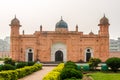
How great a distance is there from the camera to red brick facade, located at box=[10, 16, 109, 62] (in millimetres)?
37250

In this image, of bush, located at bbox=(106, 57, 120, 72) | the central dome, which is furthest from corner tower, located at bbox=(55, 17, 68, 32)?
bush, located at bbox=(106, 57, 120, 72)

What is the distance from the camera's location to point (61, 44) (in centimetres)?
3800

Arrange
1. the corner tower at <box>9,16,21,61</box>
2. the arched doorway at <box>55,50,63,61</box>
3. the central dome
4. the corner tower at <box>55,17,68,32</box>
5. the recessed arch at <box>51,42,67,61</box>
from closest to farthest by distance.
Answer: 1. the corner tower at <box>9,16,21,61</box>
2. the recessed arch at <box>51,42,67,61</box>
3. the arched doorway at <box>55,50,63,61</box>
4. the corner tower at <box>55,17,68,32</box>
5. the central dome

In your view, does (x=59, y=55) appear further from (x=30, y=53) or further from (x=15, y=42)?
(x=15, y=42)

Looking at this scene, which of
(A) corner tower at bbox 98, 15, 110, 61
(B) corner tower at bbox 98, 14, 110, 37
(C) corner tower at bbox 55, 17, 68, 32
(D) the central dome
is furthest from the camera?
(D) the central dome

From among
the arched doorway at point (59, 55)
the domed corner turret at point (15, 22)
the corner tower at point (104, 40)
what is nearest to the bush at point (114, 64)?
the corner tower at point (104, 40)

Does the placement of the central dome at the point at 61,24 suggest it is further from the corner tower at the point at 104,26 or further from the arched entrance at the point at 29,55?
the arched entrance at the point at 29,55

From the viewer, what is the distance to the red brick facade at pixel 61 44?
37250 millimetres

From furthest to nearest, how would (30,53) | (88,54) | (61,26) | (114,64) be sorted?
(61,26) → (30,53) → (88,54) → (114,64)

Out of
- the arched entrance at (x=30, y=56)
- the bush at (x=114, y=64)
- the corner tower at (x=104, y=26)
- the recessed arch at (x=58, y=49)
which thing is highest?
the corner tower at (x=104, y=26)

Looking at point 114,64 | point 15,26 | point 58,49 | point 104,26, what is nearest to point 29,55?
point 58,49

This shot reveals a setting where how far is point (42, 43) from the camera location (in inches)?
1469

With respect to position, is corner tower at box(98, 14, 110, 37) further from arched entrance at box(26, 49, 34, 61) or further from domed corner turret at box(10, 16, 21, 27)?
domed corner turret at box(10, 16, 21, 27)

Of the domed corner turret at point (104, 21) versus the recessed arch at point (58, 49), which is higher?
the domed corner turret at point (104, 21)
